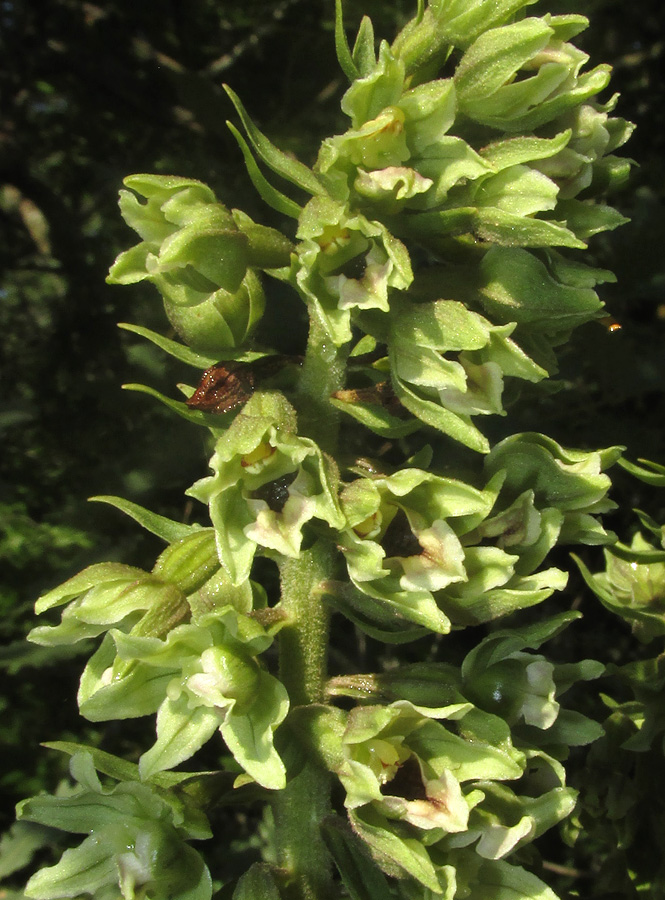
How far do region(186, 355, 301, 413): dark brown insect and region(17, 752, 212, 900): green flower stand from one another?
78 centimetres

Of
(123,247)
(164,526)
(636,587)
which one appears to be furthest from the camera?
(123,247)

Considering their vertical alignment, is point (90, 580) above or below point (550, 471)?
above

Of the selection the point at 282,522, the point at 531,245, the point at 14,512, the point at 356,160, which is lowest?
the point at 14,512

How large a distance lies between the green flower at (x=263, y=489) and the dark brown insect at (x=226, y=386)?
0.11 metres

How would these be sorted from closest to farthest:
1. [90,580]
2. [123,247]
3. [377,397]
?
[90,580] → [377,397] → [123,247]

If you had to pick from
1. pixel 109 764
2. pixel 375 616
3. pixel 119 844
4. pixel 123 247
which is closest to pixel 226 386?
pixel 375 616

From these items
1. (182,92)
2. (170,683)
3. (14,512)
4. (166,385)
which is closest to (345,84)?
(182,92)

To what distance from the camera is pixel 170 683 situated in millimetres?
2045

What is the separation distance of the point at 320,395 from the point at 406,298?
0.97 ft

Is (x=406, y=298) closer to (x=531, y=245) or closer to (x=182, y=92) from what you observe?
(x=531, y=245)

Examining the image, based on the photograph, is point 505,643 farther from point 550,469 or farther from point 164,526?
point 164,526

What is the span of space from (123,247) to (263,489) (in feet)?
9.68

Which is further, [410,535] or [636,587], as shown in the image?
[636,587]

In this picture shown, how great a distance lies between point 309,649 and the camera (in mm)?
2309
